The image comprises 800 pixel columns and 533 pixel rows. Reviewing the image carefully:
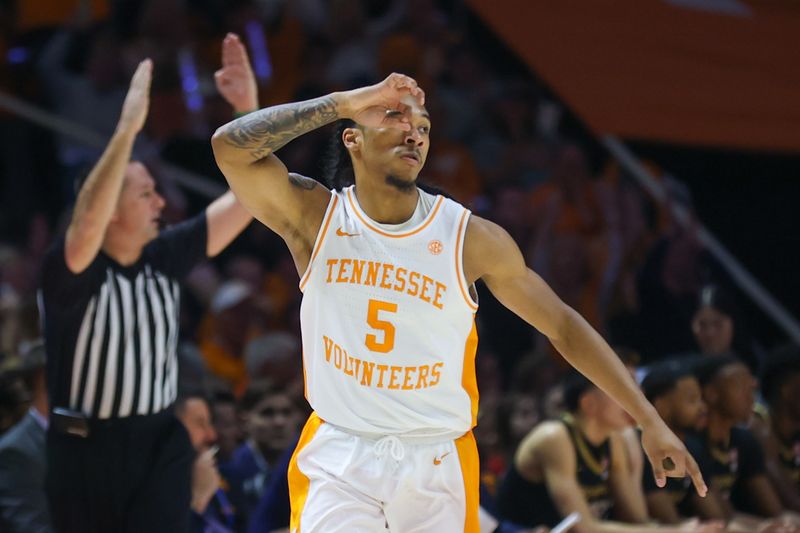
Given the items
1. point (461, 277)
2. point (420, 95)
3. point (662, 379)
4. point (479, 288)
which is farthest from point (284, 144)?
point (479, 288)

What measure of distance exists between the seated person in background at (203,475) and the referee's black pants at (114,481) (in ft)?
2.02

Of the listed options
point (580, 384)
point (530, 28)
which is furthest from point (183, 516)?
point (530, 28)

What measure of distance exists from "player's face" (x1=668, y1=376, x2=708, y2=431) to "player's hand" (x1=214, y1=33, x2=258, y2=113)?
2.99 m

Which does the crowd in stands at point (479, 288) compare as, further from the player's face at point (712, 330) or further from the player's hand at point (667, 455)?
the player's hand at point (667, 455)

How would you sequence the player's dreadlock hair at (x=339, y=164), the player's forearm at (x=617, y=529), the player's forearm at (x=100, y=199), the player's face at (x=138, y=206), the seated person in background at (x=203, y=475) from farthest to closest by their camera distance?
the player's forearm at (x=617, y=529)
the seated person in background at (x=203, y=475)
the player's face at (x=138, y=206)
the player's forearm at (x=100, y=199)
the player's dreadlock hair at (x=339, y=164)

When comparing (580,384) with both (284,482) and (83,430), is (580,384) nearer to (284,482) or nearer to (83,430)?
(284,482)

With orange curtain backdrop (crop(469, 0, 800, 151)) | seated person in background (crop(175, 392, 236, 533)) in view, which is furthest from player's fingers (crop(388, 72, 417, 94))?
orange curtain backdrop (crop(469, 0, 800, 151))

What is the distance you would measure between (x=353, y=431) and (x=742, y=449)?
4.24 m

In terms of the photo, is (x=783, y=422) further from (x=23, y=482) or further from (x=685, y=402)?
(x=23, y=482)

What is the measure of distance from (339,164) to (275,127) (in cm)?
56

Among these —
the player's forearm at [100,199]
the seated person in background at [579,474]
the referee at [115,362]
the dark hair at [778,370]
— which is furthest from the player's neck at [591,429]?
the player's forearm at [100,199]

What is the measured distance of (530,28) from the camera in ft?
30.4

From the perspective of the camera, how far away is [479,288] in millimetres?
8914

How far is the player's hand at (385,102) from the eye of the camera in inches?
159
